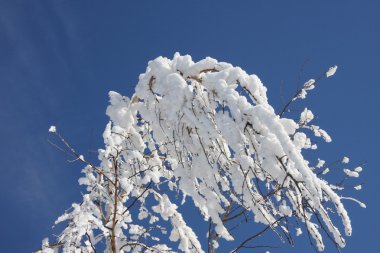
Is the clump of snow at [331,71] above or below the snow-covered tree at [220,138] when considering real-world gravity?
above

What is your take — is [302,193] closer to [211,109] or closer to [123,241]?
[211,109]

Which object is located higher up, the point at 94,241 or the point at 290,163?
the point at 94,241

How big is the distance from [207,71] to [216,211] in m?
0.92

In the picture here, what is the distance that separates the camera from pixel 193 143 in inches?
94.2

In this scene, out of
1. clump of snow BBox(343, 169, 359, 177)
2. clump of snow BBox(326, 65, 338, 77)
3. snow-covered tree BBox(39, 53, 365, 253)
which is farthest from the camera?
clump of snow BBox(343, 169, 359, 177)

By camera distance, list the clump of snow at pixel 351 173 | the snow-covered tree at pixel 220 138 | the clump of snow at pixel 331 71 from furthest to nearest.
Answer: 1. the clump of snow at pixel 351 173
2. the clump of snow at pixel 331 71
3. the snow-covered tree at pixel 220 138

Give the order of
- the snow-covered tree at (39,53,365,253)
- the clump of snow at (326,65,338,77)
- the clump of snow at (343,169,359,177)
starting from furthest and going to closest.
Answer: the clump of snow at (343,169,359,177), the clump of snow at (326,65,338,77), the snow-covered tree at (39,53,365,253)

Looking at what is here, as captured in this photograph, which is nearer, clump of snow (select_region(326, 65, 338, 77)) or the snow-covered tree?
the snow-covered tree

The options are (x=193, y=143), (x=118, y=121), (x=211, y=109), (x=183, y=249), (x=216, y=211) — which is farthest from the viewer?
(x=183, y=249)

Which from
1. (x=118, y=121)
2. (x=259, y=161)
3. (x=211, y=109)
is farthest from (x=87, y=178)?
(x=259, y=161)

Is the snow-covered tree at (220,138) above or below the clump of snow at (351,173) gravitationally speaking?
below

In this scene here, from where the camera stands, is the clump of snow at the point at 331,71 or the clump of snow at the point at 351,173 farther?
the clump of snow at the point at 351,173

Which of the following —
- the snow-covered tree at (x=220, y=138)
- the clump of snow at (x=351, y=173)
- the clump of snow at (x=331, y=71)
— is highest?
the clump of snow at (x=331, y=71)

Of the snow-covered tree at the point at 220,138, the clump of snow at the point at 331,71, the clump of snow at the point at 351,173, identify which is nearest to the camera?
the snow-covered tree at the point at 220,138
